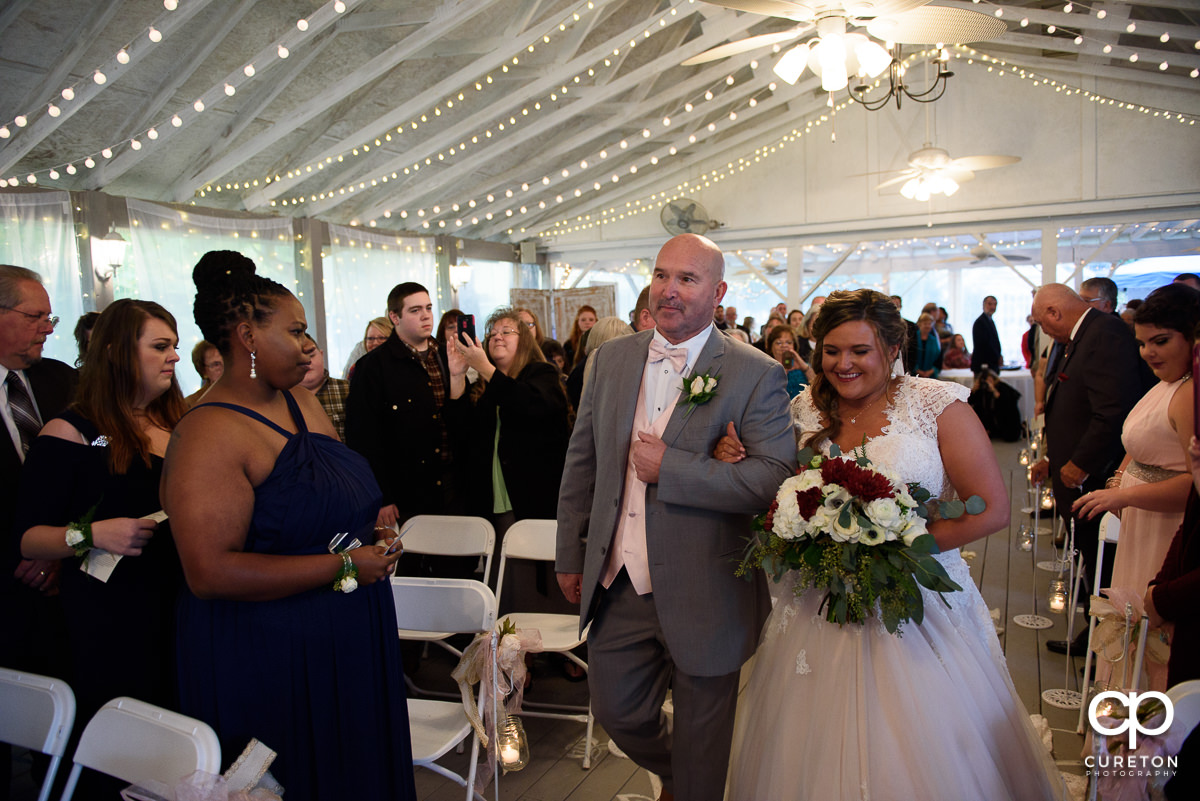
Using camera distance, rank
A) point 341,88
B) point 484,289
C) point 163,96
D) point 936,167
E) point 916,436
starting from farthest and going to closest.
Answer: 1. point 484,289
2. point 936,167
3. point 341,88
4. point 163,96
5. point 916,436

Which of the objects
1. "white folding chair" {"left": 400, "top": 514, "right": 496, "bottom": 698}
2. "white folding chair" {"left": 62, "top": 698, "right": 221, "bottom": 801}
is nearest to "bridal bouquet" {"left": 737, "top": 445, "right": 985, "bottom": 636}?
"white folding chair" {"left": 62, "top": 698, "right": 221, "bottom": 801}

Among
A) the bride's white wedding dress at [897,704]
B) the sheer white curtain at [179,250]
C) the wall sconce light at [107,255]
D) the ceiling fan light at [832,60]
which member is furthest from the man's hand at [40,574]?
the wall sconce light at [107,255]

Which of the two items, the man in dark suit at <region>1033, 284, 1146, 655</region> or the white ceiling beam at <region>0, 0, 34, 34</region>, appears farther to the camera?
the white ceiling beam at <region>0, 0, 34, 34</region>

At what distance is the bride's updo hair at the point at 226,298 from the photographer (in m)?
1.74

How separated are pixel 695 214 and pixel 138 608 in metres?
10.7

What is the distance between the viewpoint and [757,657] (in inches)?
92.6

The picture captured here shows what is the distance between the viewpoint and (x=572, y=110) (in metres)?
9.46

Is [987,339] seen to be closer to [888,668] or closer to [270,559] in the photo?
[888,668]

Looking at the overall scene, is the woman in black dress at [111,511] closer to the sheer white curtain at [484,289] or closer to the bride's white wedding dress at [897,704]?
the bride's white wedding dress at [897,704]

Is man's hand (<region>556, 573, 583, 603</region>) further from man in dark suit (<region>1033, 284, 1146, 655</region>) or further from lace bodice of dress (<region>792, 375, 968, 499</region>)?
man in dark suit (<region>1033, 284, 1146, 655</region>)

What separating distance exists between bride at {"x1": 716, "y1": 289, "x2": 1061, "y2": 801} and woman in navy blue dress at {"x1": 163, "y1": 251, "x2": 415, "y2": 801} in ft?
3.42

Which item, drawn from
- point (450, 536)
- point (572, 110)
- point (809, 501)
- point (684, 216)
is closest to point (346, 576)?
point (809, 501)

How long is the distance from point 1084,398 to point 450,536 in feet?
10.2

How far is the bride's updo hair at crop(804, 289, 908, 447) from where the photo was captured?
2258mm
